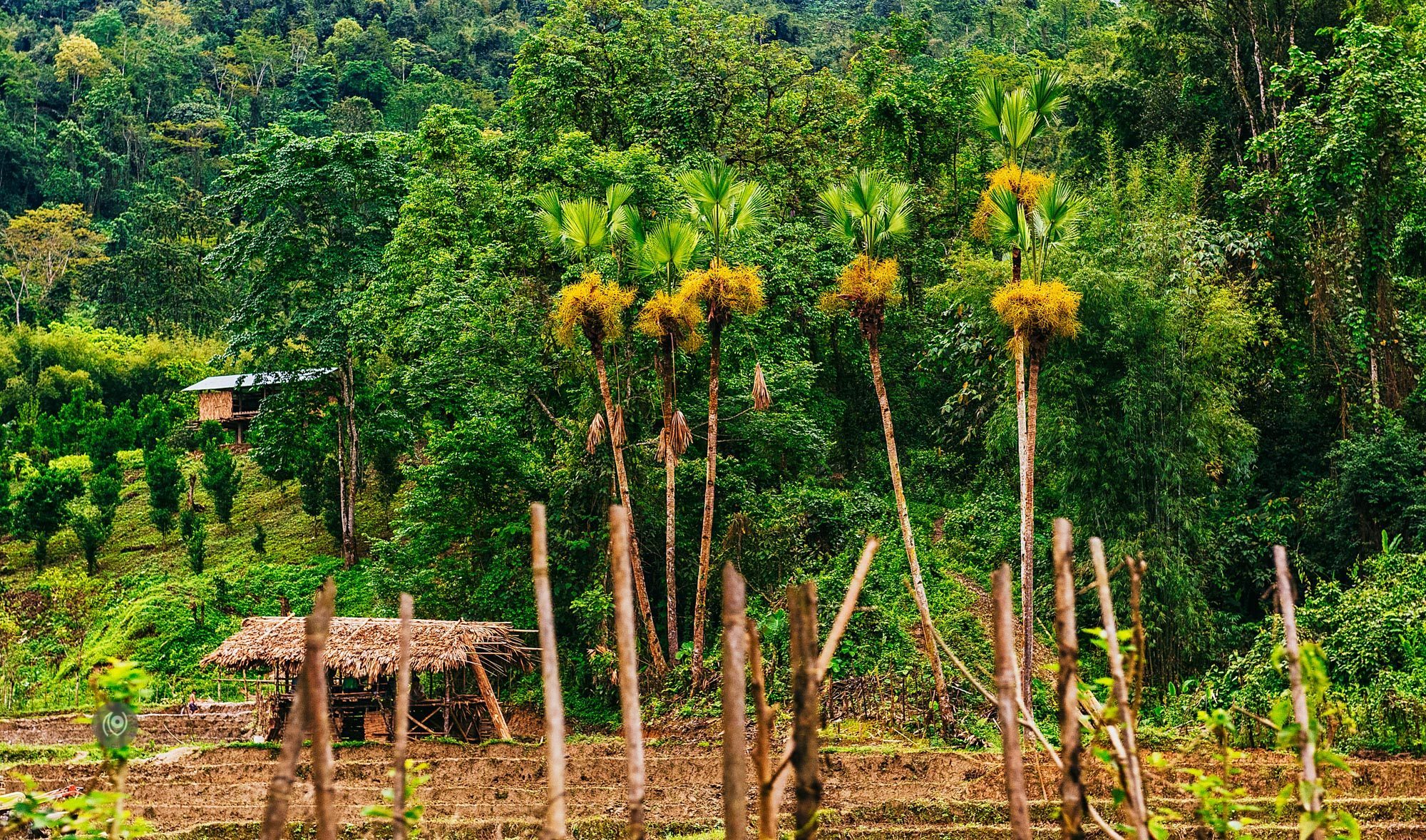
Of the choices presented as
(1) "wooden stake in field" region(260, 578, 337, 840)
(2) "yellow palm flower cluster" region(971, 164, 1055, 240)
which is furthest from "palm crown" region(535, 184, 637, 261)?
(1) "wooden stake in field" region(260, 578, 337, 840)

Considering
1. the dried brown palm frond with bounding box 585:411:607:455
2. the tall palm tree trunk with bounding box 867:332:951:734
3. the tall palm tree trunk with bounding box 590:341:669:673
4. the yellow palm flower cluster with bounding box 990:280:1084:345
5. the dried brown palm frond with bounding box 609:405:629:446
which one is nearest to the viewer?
the yellow palm flower cluster with bounding box 990:280:1084:345

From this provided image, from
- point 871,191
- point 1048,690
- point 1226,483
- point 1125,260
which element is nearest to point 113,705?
point 871,191

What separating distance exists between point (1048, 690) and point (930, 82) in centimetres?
1454

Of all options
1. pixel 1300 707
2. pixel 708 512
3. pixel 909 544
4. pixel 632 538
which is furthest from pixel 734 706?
pixel 632 538

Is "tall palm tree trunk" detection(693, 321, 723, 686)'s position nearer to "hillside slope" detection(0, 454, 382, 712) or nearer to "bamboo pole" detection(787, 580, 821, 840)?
"hillside slope" detection(0, 454, 382, 712)

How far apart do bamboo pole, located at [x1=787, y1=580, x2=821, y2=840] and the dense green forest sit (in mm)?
9026

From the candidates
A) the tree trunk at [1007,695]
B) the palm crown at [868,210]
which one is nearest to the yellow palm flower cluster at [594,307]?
the palm crown at [868,210]

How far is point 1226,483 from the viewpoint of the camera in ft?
58.6

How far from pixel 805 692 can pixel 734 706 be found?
0.77ft

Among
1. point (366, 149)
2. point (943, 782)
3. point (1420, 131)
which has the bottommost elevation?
point (943, 782)

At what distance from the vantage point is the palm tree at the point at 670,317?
14375 mm

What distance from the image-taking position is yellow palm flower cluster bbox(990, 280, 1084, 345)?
40.7 feet

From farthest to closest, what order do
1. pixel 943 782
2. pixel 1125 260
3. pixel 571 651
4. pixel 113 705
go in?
pixel 571 651, pixel 1125 260, pixel 943 782, pixel 113 705

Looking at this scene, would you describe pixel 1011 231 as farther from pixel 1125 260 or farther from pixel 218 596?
pixel 218 596
